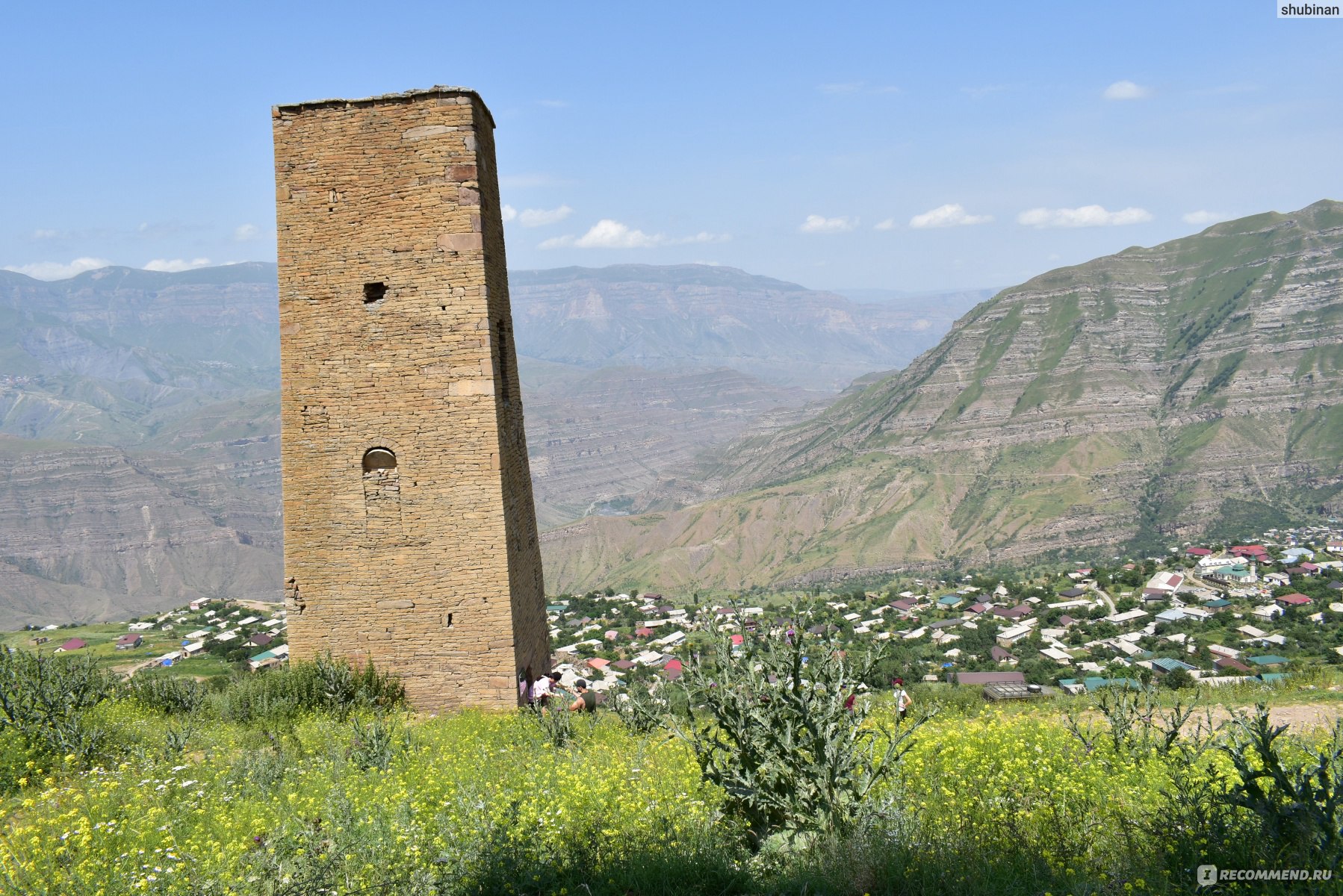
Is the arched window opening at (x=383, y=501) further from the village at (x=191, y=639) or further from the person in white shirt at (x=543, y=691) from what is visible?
the village at (x=191, y=639)

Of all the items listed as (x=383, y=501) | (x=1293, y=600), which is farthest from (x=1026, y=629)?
(x=383, y=501)

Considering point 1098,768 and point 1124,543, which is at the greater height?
point 1098,768

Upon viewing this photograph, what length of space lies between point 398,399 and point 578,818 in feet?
23.0

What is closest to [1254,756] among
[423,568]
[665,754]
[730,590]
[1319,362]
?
[665,754]

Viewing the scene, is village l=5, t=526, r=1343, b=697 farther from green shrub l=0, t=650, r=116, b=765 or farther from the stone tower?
green shrub l=0, t=650, r=116, b=765

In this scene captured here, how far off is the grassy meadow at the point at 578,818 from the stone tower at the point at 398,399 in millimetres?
1742

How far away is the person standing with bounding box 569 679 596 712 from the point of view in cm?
1241

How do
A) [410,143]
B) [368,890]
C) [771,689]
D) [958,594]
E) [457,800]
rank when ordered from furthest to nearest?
[958,594], [410,143], [457,800], [771,689], [368,890]

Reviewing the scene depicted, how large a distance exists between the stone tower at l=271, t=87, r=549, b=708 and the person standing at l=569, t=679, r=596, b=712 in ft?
3.72

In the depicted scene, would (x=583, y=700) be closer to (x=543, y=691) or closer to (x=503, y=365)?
(x=543, y=691)

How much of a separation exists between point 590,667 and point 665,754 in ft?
149

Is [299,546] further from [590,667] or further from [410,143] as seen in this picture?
[590,667]

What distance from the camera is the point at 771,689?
20.4ft

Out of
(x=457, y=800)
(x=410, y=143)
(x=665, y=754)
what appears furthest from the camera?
(x=410, y=143)
